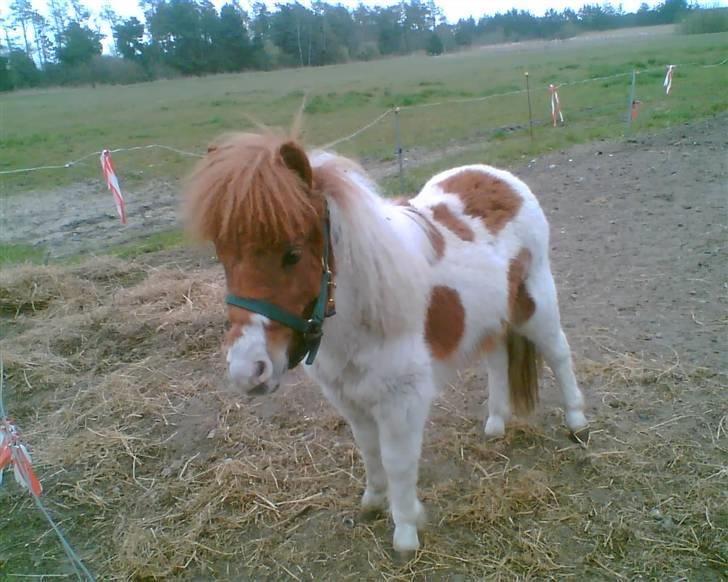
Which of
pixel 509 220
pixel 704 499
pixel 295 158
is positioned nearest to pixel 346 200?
pixel 295 158

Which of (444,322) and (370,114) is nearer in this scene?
(444,322)

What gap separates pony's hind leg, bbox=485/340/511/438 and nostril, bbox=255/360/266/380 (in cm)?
182

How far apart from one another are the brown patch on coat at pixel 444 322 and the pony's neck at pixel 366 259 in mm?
164

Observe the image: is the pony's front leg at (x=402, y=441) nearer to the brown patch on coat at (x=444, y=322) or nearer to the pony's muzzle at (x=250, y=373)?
the brown patch on coat at (x=444, y=322)

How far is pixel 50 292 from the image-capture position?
218 inches

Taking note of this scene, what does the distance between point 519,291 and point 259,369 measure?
67.8 inches

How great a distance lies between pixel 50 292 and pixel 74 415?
7.71 feet

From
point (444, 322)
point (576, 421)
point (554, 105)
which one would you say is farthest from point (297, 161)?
point (554, 105)

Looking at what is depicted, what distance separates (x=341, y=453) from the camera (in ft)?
10.5

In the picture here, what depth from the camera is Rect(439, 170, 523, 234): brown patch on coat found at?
8.88 ft

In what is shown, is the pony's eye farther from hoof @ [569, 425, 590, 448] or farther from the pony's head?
hoof @ [569, 425, 590, 448]

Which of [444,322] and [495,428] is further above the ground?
[444,322]

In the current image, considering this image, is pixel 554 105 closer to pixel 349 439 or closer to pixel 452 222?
pixel 452 222

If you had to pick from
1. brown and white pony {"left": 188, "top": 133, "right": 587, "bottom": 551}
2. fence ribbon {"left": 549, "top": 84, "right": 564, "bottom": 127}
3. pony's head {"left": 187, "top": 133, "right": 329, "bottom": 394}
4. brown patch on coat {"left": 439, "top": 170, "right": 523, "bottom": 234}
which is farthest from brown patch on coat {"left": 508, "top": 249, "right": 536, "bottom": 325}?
fence ribbon {"left": 549, "top": 84, "right": 564, "bottom": 127}
